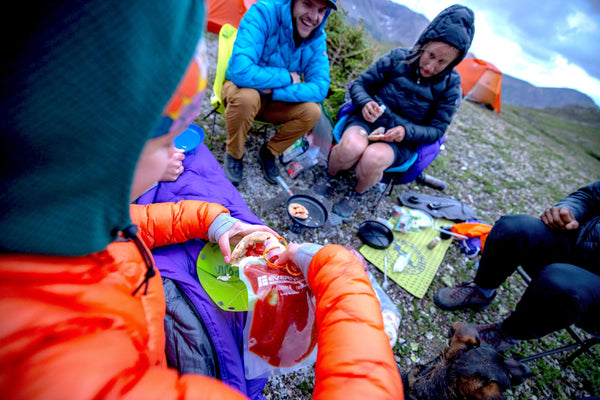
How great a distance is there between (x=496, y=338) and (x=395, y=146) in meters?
2.15

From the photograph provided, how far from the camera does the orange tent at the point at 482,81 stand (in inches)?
427

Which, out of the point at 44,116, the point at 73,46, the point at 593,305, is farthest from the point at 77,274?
the point at 593,305

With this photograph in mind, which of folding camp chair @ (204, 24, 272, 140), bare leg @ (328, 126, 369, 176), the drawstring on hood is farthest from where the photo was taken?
bare leg @ (328, 126, 369, 176)

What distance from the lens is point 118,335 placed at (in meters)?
0.63

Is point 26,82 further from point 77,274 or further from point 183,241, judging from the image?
point 183,241

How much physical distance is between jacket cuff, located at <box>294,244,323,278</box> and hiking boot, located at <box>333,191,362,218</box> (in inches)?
75.6

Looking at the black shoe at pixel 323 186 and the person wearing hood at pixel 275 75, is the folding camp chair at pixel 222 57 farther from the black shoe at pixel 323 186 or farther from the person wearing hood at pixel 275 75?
the black shoe at pixel 323 186

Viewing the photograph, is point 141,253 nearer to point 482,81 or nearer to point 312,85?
point 312,85

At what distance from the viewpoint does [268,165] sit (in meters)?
3.26

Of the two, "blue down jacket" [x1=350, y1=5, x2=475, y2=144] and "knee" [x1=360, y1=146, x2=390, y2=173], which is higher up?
"blue down jacket" [x1=350, y1=5, x2=475, y2=144]

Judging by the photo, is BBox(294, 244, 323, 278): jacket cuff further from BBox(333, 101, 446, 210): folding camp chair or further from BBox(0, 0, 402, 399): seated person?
BBox(333, 101, 446, 210): folding camp chair

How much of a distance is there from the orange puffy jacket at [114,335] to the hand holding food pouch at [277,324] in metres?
0.35

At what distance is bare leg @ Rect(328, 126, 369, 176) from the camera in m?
3.03

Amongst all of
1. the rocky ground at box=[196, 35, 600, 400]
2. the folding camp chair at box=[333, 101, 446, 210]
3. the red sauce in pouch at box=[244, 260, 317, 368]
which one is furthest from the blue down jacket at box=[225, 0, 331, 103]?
the red sauce in pouch at box=[244, 260, 317, 368]
